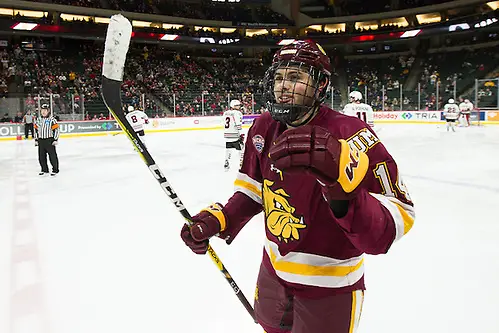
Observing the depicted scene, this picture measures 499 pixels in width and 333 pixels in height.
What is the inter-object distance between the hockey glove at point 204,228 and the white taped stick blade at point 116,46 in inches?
20.6

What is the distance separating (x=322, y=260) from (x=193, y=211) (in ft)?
13.6

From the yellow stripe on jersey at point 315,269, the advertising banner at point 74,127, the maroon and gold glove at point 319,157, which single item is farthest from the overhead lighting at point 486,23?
the maroon and gold glove at point 319,157

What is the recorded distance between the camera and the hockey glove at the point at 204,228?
1.46 m

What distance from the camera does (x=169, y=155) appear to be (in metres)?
10.9

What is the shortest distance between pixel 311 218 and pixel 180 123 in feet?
59.5

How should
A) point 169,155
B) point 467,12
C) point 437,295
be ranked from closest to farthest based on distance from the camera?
point 437,295
point 169,155
point 467,12

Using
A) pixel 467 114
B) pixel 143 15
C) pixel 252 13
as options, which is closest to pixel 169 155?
pixel 467 114

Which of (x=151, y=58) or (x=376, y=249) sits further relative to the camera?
(x=151, y=58)

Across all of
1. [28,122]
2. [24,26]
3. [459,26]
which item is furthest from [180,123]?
[459,26]

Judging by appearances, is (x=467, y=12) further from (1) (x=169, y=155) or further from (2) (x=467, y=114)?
(1) (x=169, y=155)

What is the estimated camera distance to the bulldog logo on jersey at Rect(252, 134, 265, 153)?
140 cm

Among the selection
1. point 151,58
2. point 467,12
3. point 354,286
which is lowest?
point 354,286

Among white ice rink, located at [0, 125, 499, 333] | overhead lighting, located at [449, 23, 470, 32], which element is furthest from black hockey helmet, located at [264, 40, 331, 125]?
overhead lighting, located at [449, 23, 470, 32]

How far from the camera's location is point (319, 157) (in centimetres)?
86
